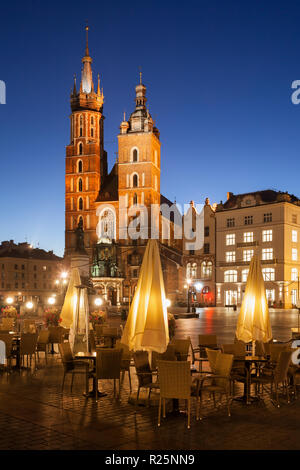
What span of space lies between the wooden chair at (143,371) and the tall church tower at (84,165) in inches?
2443

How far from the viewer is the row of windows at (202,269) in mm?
62719

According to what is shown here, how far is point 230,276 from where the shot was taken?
6062 cm

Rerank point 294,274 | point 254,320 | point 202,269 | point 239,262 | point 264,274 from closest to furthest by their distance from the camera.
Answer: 1. point 254,320
2. point 294,274
3. point 264,274
4. point 239,262
5. point 202,269

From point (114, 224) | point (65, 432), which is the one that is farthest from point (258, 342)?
point (114, 224)

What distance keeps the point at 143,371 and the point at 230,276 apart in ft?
171

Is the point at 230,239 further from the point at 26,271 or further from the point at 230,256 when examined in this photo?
the point at 26,271

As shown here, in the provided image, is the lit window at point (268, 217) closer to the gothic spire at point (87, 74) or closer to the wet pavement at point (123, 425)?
the gothic spire at point (87, 74)

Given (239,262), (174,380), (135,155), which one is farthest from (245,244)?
(174,380)

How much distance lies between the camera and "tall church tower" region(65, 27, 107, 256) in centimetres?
7269

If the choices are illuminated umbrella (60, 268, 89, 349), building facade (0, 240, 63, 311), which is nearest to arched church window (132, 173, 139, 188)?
building facade (0, 240, 63, 311)

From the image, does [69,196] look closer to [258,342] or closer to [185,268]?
[185,268]

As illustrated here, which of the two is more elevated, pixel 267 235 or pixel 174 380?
pixel 267 235

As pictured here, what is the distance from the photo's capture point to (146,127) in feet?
238

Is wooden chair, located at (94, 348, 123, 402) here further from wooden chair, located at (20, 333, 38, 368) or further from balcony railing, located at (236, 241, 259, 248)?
balcony railing, located at (236, 241, 259, 248)
